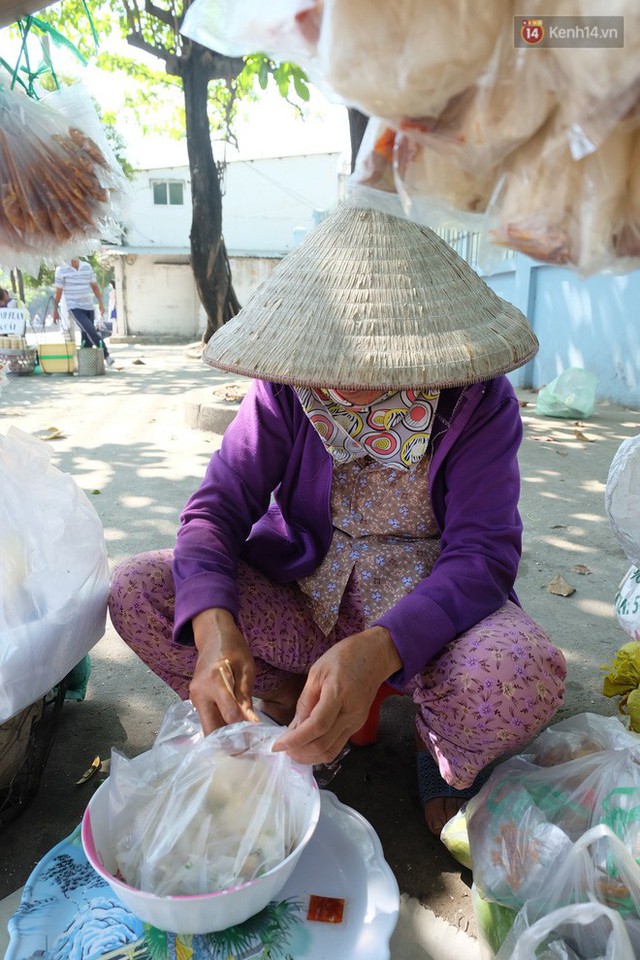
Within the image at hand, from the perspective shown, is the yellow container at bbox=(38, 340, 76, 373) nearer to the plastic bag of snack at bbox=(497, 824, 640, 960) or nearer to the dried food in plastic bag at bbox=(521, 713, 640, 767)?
the dried food in plastic bag at bbox=(521, 713, 640, 767)

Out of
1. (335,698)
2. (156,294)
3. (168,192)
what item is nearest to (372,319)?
(335,698)

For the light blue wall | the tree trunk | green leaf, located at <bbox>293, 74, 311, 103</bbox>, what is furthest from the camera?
the tree trunk

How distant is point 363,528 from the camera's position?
163 centimetres

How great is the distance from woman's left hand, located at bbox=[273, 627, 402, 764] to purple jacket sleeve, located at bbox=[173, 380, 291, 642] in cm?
37

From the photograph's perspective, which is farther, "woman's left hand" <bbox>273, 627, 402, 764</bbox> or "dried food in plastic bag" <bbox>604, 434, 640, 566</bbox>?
"dried food in plastic bag" <bbox>604, 434, 640, 566</bbox>

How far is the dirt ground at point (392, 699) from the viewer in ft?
4.91

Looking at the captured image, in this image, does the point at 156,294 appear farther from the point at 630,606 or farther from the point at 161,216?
the point at 630,606

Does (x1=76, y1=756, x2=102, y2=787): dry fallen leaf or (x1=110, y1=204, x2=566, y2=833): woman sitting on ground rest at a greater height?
(x1=110, y1=204, x2=566, y2=833): woman sitting on ground

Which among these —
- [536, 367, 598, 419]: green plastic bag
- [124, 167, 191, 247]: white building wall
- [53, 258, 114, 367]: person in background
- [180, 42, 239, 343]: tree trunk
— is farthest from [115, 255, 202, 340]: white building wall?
[536, 367, 598, 419]: green plastic bag

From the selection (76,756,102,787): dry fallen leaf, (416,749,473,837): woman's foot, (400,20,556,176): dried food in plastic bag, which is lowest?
(76,756,102,787): dry fallen leaf

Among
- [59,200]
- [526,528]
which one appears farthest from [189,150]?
[59,200]

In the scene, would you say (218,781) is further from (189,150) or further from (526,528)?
(189,150)

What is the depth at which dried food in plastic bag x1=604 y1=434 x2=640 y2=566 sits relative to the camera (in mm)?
1685

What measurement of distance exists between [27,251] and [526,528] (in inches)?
98.2
